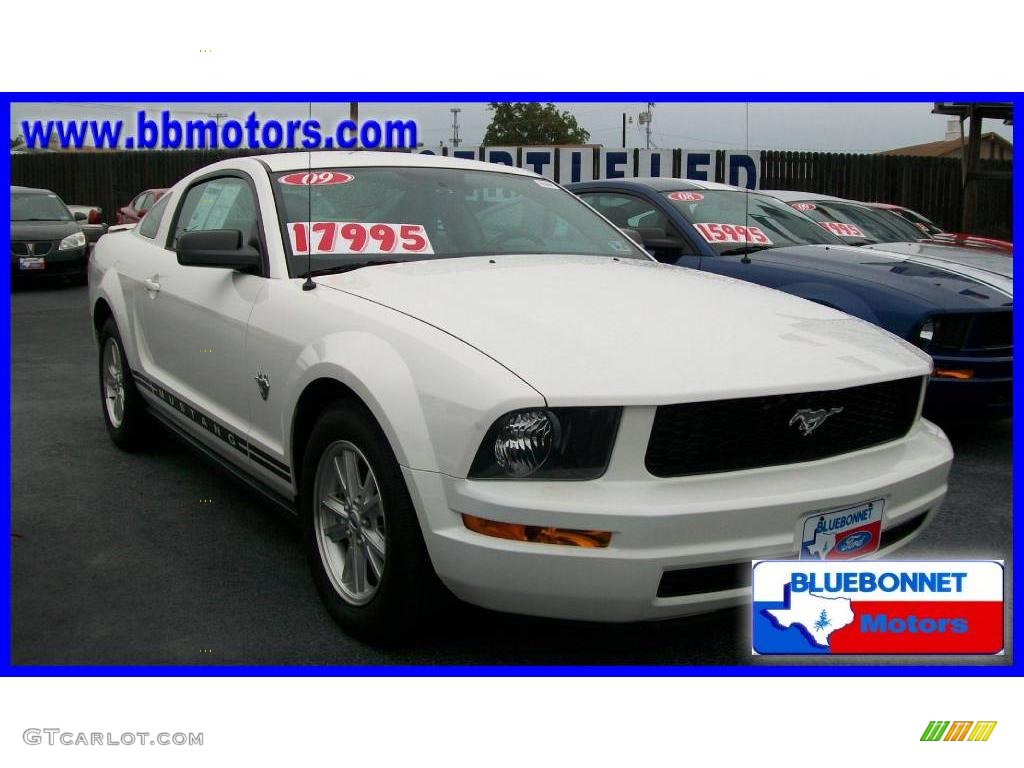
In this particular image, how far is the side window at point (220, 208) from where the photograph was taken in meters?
3.96

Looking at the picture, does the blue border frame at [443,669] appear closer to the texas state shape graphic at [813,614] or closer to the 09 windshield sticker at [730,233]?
the texas state shape graphic at [813,614]

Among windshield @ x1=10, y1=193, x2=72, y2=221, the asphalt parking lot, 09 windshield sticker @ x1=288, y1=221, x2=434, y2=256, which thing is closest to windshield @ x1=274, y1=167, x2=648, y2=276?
09 windshield sticker @ x1=288, y1=221, x2=434, y2=256

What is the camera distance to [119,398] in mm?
5215

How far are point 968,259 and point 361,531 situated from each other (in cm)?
430

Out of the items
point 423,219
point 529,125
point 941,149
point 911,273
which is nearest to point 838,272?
point 911,273

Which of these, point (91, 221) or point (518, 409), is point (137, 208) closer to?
point (91, 221)

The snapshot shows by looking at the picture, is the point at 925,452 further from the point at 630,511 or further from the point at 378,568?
the point at 378,568

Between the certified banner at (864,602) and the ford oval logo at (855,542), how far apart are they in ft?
0.24

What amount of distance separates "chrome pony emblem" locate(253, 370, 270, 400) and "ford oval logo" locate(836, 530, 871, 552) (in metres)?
1.85

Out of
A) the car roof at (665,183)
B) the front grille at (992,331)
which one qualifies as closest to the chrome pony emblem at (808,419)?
the front grille at (992,331)

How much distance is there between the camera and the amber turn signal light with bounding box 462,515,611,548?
2.47 metres

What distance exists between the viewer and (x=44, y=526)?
4105 millimetres
